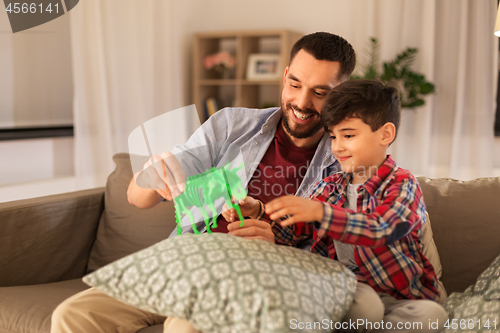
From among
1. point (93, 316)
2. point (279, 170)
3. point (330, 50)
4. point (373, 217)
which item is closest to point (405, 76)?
point (330, 50)

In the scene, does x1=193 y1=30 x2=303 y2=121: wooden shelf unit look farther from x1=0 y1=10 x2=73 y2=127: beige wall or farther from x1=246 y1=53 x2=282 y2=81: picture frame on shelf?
x1=0 y1=10 x2=73 y2=127: beige wall

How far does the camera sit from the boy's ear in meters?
1.16

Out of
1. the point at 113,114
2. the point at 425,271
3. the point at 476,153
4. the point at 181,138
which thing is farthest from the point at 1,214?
the point at 476,153

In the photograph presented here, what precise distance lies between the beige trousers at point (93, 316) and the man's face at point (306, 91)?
748 millimetres

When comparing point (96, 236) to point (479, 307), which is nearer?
point (479, 307)

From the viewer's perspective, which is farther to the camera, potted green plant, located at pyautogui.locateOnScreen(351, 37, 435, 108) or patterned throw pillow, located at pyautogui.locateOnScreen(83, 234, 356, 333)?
potted green plant, located at pyautogui.locateOnScreen(351, 37, 435, 108)

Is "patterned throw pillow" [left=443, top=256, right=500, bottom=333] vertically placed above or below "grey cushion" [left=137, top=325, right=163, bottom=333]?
above

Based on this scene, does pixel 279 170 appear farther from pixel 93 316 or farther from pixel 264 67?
pixel 264 67

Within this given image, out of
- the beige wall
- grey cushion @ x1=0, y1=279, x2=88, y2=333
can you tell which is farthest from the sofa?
the beige wall

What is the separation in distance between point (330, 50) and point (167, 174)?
70cm

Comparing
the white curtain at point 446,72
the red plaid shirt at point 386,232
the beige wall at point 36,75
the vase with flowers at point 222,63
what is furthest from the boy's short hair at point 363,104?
the vase with flowers at point 222,63

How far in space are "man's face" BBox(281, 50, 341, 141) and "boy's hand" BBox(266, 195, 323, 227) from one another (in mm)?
579

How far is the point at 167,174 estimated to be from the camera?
1.13 metres

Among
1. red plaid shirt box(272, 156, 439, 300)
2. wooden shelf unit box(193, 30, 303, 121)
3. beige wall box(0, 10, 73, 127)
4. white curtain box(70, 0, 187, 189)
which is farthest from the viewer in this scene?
wooden shelf unit box(193, 30, 303, 121)
